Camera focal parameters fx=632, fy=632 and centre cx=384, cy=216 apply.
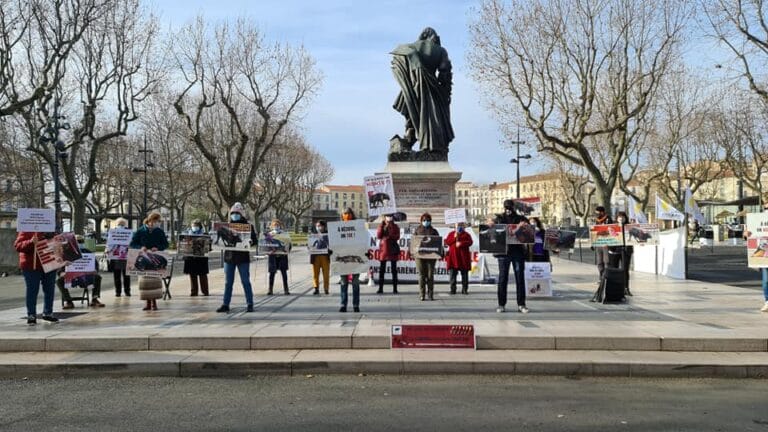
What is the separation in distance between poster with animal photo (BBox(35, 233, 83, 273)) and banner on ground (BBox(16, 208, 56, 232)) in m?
0.20

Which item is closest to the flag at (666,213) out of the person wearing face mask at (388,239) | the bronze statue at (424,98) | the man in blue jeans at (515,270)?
the bronze statue at (424,98)

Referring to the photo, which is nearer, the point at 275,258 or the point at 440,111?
the point at 275,258

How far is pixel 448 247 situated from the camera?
14.2m

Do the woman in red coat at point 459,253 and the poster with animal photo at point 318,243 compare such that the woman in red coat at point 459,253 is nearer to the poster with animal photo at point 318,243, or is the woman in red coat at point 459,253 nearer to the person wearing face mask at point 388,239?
the person wearing face mask at point 388,239

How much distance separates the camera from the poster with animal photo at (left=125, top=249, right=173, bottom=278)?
11.2m

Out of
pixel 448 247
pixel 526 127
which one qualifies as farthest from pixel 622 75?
pixel 448 247

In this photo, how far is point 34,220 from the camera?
9.66 metres

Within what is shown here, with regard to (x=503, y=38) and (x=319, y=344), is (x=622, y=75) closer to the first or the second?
(x=503, y=38)

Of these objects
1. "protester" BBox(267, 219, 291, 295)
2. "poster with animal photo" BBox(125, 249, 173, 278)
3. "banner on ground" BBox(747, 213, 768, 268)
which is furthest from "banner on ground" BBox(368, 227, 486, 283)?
"banner on ground" BBox(747, 213, 768, 268)

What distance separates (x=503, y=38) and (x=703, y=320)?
2232cm

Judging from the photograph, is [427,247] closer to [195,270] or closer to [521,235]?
[521,235]

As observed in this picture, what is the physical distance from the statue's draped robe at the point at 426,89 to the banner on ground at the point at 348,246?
760 cm

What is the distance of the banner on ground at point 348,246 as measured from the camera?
1060 cm

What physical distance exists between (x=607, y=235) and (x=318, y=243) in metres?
5.91
